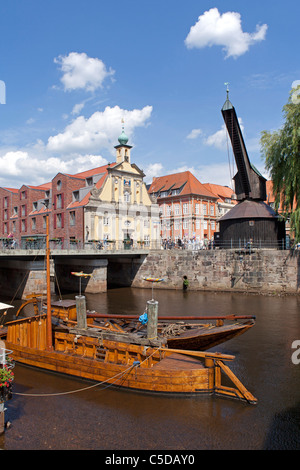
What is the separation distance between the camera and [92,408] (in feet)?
37.2

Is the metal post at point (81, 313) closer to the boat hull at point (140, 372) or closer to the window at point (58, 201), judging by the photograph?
the boat hull at point (140, 372)

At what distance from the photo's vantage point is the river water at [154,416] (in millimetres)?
9289

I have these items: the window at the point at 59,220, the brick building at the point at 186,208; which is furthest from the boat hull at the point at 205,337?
the brick building at the point at 186,208

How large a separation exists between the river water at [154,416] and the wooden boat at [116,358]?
13.5 inches

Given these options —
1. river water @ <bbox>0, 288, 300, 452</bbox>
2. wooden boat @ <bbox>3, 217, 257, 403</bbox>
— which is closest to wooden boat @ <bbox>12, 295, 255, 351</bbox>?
wooden boat @ <bbox>3, 217, 257, 403</bbox>

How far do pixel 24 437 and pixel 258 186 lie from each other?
119ft

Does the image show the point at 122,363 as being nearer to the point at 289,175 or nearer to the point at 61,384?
the point at 61,384

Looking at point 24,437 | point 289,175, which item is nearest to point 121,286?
point 289,175

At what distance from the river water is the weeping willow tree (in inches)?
759

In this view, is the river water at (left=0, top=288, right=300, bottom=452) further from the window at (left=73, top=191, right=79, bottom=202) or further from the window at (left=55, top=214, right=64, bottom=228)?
the window at (left=55, top=214, right=64, bottom=228)

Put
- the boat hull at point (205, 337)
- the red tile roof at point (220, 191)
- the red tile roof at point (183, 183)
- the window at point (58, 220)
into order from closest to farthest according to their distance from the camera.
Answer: the boat hull at point (205, 337)
the window at point (58, 220)
the red tile roof at point (183, 183)
the red tile roof at point (220, 191)

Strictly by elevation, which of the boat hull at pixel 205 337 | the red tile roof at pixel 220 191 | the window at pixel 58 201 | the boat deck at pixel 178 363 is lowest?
the boat deck at pixel 178 363

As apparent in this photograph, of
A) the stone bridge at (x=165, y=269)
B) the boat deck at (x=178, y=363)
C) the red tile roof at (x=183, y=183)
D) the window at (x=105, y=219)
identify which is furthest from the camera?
the red tile roof at (x=183, y=183)

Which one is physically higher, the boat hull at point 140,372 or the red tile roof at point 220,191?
the red tile roof at point 220,191
